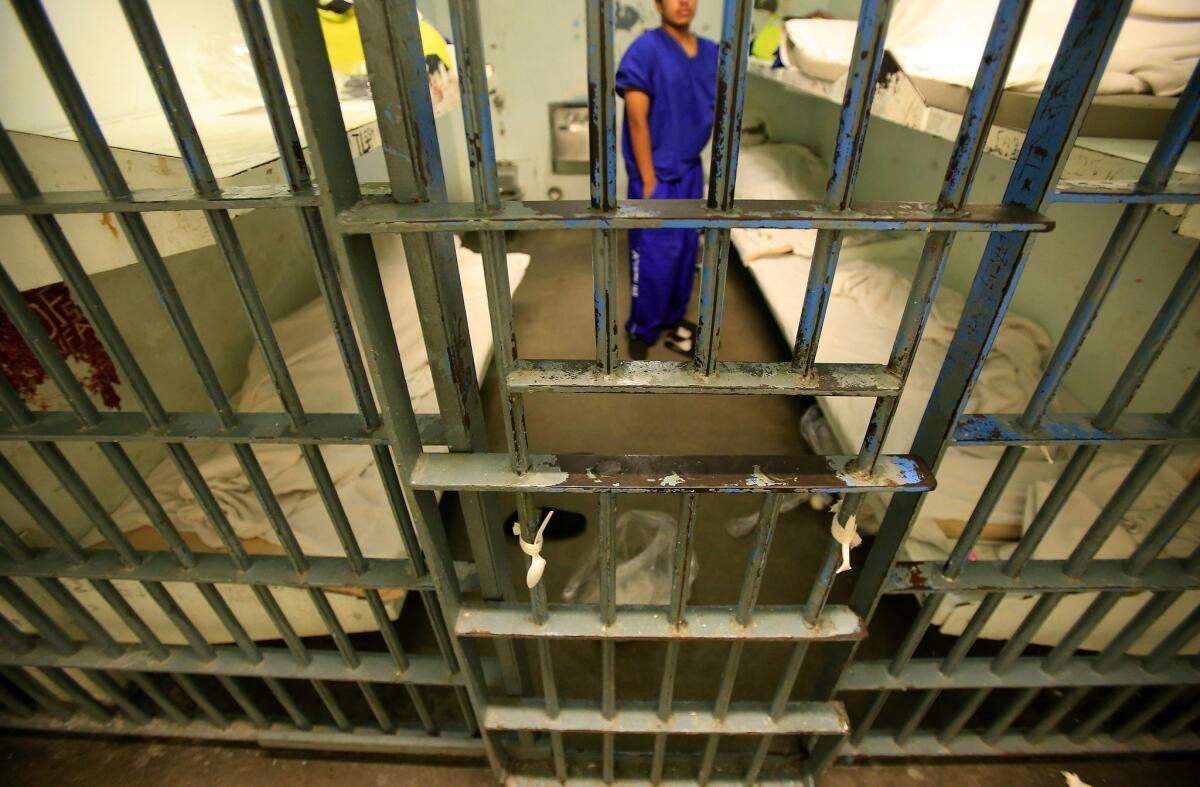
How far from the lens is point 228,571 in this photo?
987 millimetres

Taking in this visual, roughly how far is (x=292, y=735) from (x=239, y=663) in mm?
245

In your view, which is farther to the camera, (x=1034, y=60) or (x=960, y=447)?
(x=1034, y=60)

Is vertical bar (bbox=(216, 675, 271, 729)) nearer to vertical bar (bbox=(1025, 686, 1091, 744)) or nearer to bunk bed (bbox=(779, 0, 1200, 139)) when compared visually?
vertical bar (bbox=(1025, 686, 1091, 744))

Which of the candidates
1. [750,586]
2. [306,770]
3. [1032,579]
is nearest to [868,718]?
[1032,579]

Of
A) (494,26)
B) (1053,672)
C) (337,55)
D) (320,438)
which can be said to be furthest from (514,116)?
(1053,672)

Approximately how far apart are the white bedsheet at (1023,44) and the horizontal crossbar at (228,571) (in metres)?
1.30

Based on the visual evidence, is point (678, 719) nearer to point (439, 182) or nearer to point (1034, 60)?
point (439, 182)

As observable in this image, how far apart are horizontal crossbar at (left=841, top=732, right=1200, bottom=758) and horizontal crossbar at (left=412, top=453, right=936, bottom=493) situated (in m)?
0.84

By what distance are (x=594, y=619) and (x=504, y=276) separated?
0.64 meters

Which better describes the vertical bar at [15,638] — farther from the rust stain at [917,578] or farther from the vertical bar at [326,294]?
the rust stain at [917,578]

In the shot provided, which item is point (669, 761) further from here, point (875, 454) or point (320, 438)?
point (320, 438)

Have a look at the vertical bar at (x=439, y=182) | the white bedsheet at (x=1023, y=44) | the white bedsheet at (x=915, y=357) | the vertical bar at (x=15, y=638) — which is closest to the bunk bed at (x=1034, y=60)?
the white bedsheet at (x=1023, y=44)

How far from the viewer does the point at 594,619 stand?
96 cm

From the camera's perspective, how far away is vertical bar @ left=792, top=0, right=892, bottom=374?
51 centimetres
